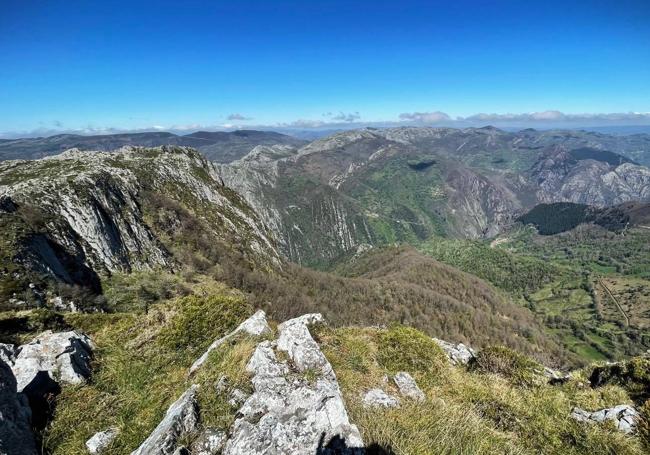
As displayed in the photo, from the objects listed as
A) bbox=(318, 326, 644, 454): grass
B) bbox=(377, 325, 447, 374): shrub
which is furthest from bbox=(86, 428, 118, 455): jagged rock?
bbox=(377, 325, 447, 374): shrub

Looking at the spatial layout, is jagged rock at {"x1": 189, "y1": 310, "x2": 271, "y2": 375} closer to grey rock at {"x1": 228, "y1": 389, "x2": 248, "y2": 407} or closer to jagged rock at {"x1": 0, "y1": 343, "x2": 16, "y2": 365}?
grey rock at {"x1": 228, "y1": 389, "x2": 248, "y2": 407}

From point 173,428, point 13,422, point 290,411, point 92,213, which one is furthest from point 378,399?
point 92,213

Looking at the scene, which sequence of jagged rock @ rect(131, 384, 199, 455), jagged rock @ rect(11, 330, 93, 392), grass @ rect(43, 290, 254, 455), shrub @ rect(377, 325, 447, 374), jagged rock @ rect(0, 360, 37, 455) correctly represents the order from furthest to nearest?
shrub @ rect(377, 325, 447, 374), jagged rock @ rect(11, 330, 93, 392), grass @ rect(43, 290, 254, 455), jagged rock @ rect(131, 384, 199, 455), jagged rock @ rect(0, 360, 37, 455)

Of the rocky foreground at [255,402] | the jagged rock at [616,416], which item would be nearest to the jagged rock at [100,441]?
the rocky foreground at [255,402]

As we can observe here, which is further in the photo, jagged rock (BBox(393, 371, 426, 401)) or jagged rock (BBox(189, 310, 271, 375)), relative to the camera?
jagged rock (BBox(189, 310, 271, 375))

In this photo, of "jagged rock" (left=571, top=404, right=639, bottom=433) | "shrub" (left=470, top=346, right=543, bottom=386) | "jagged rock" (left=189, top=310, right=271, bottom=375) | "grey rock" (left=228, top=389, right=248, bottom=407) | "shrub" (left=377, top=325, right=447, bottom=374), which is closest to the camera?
"grey rock" (left=228, top=389, right=248, bottom=407)

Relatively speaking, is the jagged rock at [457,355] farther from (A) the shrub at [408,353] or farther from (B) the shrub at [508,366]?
(A) the shrub at [408,353]

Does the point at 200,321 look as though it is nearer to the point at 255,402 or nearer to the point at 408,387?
the point at 255,402
